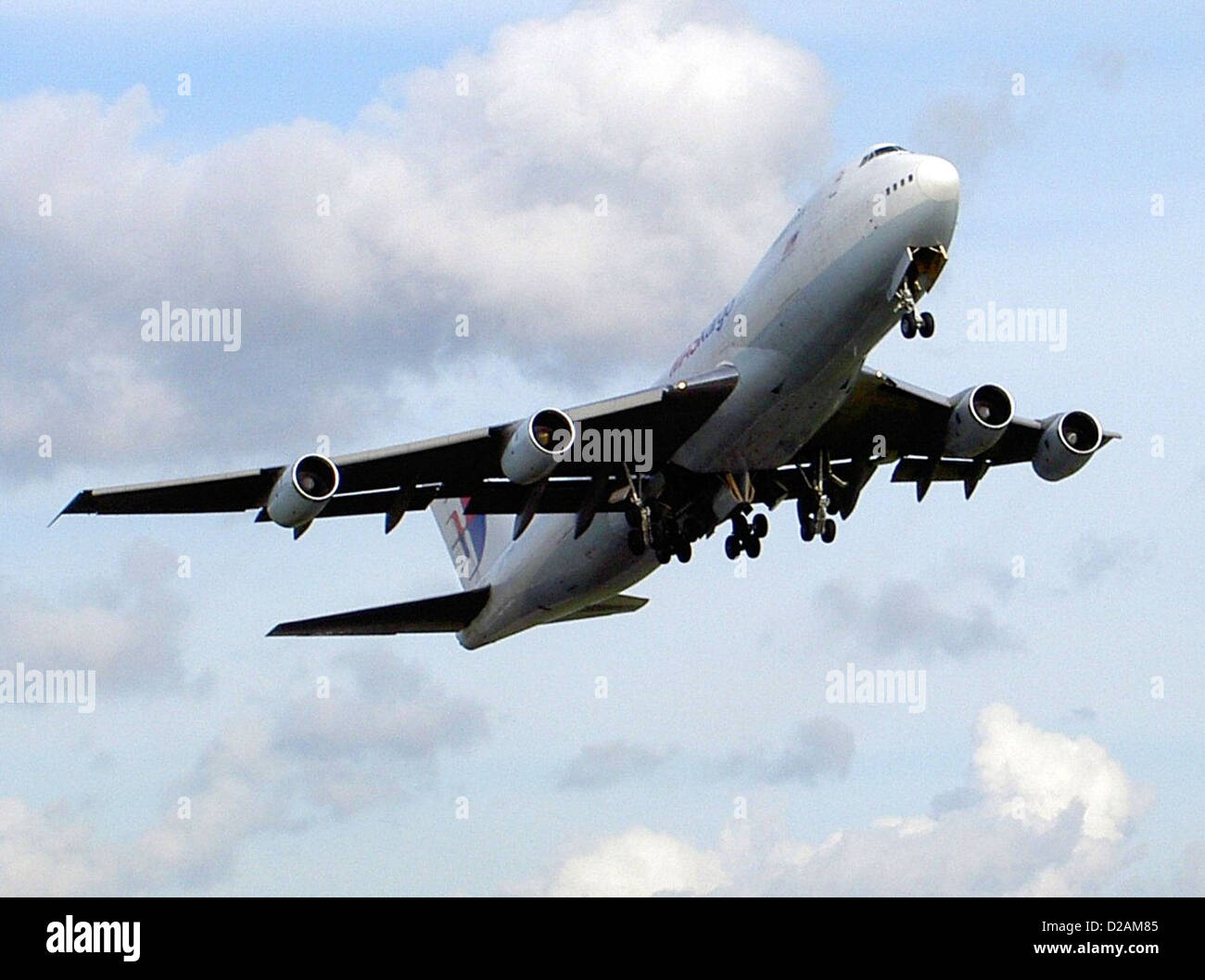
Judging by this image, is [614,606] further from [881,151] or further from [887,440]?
[881,151]

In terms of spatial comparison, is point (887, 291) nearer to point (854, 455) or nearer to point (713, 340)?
point (713, 340)

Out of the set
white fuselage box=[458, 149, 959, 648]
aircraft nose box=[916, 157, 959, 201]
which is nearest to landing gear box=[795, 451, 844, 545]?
white fuselage box=[458, 149, 959, 648]

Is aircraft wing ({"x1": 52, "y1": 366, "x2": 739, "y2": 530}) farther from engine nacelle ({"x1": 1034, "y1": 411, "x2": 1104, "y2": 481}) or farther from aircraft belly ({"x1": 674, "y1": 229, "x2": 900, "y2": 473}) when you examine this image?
engine nacelle ({"x1": 1034, "y1": 411, "x2": 1104, "y2": 481})

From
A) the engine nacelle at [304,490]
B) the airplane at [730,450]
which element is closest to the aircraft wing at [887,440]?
the airplane at [730,450]

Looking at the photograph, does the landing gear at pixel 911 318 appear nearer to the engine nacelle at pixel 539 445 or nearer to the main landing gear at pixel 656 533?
the engine nacelle at pixel 539 445
